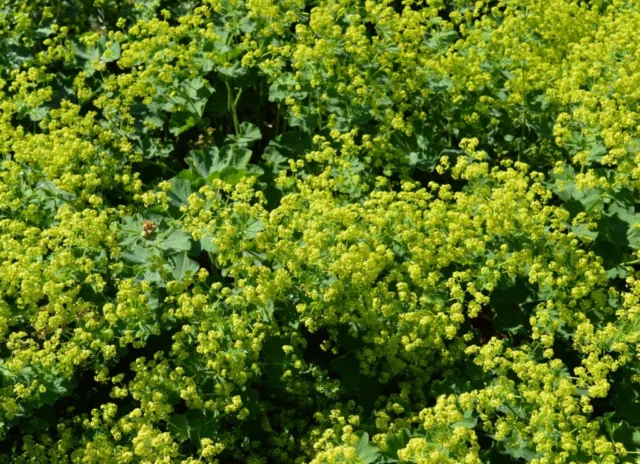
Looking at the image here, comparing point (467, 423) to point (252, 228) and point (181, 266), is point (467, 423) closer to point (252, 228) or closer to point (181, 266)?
point (252, 228)

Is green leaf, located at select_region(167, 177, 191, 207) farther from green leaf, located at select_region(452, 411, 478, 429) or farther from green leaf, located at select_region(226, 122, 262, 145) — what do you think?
green leaf, located at select_region(452, 411, 478, 429)

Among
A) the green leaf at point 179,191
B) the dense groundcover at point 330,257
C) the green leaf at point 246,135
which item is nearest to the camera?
the dense groundcover at point 330,257

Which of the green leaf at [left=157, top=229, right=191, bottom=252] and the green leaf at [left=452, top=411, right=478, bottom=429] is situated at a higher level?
the green leaf at [left=157, top=229, right=191, bottom=252]

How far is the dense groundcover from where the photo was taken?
448 cm

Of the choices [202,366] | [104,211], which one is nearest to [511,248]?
[202,366]

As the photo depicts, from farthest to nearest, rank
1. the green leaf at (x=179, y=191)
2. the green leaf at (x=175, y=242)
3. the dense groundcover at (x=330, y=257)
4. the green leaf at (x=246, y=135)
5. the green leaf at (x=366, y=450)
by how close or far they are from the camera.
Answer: the green leaf at (x=246, y=135) < the green leaf at (x=179, y=191) < the green leaf at (x=175, y=242) < the dense groundcover at (x=330, y=257) < the green leaf at (x=366, y=450)

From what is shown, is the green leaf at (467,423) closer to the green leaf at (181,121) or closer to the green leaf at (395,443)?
the green leaf at (395,443)

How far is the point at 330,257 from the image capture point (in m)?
4.77

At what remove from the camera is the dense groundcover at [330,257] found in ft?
14.7

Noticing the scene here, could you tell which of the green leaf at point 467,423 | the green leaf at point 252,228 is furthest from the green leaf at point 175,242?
the green leaf at point 467,423

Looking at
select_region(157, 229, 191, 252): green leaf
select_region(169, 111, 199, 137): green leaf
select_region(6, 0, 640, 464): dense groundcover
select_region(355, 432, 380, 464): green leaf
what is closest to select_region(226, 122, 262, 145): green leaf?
select_region(6, 0, 640, 464): dense groundcover

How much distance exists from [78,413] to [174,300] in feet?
2.99

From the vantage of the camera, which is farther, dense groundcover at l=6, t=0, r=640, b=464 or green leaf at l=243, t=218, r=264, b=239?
green leaf at l=243, t=218, r=264, b=239

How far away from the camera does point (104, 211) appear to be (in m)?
5.14
